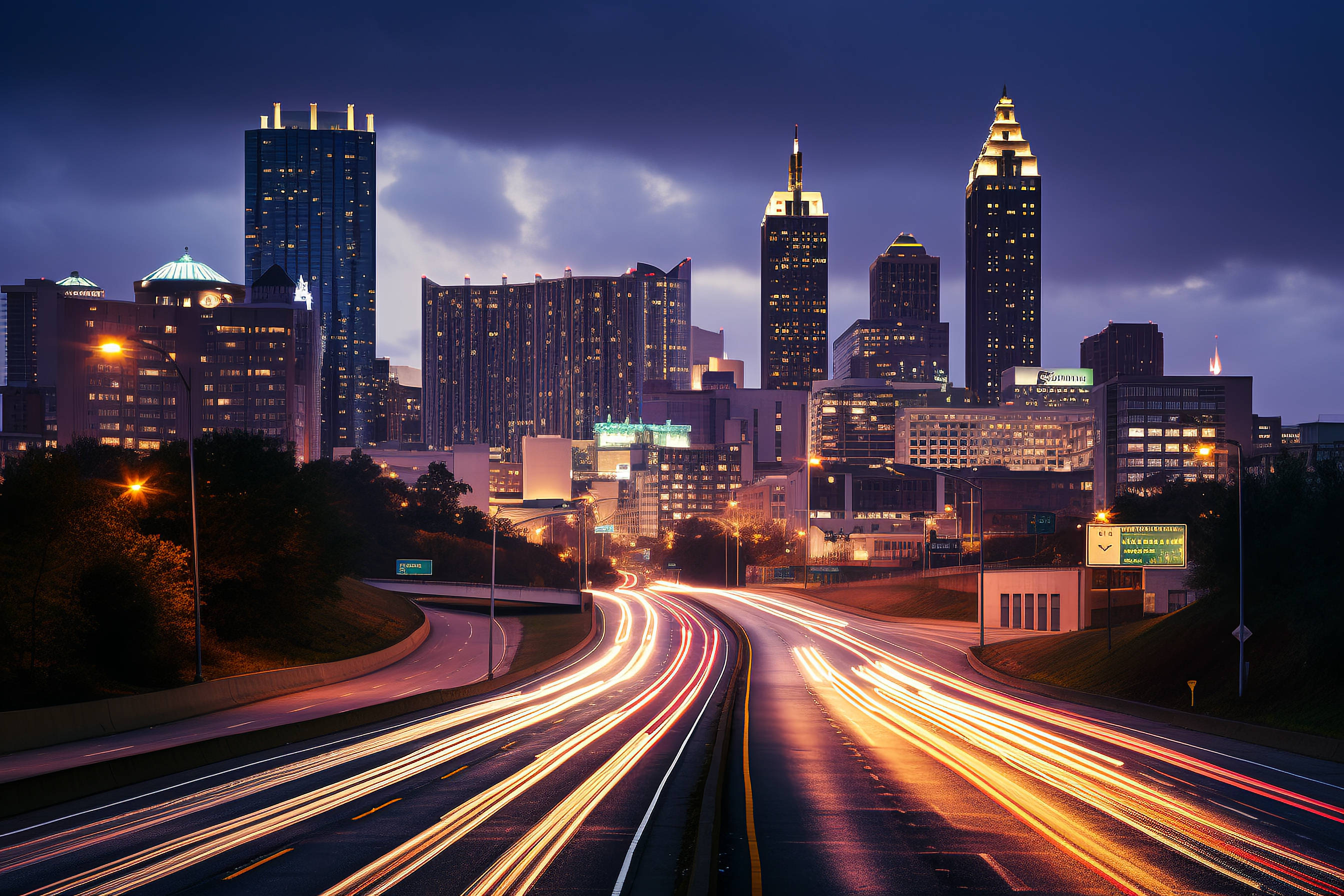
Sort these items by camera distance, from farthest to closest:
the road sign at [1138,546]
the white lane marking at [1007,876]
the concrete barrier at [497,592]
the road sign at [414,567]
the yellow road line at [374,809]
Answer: the concrete barrier at [497,592], the road sign at [414,567], the road sign at [1138,546], the yellow road line at [374,809], the white lane marking at [1007,876]

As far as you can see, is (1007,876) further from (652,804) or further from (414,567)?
(414,567)

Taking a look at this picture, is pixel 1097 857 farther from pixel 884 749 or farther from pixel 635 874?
pixel 884 749

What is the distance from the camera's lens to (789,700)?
162ft

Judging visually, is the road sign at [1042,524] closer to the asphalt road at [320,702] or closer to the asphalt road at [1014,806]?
the asphalt road at [1014,806]

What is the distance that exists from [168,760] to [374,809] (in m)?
9.03

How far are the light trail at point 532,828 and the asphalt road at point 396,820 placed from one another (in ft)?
0.17

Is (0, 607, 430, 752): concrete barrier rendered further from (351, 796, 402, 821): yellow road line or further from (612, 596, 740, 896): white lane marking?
(612, 596, 740, 896): white lane marking

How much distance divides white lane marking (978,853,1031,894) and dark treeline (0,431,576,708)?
36.1 m

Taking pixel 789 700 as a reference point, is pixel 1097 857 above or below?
above

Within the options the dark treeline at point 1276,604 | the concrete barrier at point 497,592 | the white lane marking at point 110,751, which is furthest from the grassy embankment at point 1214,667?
the concrete barrier at point 497,592

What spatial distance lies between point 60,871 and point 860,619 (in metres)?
89.8

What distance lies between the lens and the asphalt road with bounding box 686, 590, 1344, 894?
53.6 feet

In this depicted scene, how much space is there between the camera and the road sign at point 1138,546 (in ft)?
192

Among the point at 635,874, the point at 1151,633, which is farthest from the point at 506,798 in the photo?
the point at 1151,633
